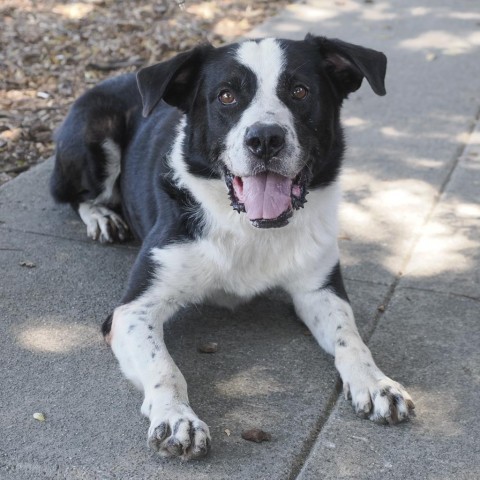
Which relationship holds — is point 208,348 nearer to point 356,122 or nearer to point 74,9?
point 356,122

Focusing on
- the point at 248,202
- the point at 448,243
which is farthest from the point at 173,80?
the point at 448,243

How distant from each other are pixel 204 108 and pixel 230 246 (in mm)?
A: 614

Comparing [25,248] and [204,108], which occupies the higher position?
→ [204,108]

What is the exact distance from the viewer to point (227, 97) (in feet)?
12.2

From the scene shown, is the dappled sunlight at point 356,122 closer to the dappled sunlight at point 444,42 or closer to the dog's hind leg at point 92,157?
the dappled sunlight at point 444,42

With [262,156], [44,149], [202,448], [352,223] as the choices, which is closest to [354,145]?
[352,223]

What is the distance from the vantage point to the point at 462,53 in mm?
7988

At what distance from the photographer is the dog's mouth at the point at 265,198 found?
144 inches

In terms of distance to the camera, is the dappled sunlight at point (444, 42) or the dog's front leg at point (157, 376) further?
the dappled sunlight at point (444, 42)

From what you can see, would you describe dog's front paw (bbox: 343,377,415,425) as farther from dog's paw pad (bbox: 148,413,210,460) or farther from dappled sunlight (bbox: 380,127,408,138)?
dappled sunlight (bbox: 380,127,408,138)

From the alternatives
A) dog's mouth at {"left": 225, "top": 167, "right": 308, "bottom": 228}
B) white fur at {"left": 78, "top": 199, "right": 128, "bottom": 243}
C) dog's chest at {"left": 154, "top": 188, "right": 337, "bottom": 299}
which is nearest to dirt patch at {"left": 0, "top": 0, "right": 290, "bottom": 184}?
white fur at {"left": 78, "top": 199, "right": 128, "bottom": 243}

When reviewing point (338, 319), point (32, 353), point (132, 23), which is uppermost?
point (338, 319)

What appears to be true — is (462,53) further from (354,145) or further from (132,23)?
(132,23)

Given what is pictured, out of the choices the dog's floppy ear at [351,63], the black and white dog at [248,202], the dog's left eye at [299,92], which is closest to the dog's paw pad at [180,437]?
the black and white dog at [248,202]
